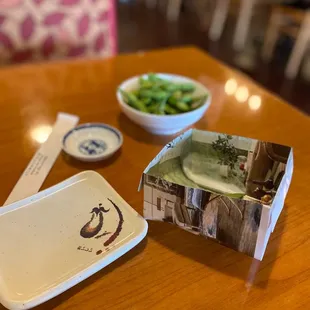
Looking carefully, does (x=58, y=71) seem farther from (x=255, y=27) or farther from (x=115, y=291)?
(x=255, y=27)

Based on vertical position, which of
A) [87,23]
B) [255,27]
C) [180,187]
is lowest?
[255,27]

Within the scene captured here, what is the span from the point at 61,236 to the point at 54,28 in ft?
2.96

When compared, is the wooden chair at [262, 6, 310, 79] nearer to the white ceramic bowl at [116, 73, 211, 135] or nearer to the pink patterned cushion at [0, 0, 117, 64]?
the pink patterned cushion at [0, 0, 117, 64]

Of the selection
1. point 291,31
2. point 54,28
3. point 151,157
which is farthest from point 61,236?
point 291,31

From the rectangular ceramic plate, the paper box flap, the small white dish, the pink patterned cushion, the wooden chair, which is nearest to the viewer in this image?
the rectangular ceramic plate

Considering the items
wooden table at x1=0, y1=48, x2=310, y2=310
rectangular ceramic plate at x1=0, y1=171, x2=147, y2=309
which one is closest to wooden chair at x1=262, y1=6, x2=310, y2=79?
wooden table at x1=0, y1=48, x2=310, y2=310

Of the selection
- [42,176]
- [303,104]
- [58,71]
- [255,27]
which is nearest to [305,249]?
[42,176]

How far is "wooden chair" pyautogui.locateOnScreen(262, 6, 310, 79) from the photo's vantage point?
2.47 m

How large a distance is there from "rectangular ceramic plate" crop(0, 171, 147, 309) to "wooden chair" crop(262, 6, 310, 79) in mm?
2214

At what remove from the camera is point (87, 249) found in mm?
534

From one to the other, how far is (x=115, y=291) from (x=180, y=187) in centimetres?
16

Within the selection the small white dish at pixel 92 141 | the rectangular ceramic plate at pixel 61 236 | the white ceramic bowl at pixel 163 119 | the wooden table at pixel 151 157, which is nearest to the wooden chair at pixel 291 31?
the wooden table at pixel 151 157

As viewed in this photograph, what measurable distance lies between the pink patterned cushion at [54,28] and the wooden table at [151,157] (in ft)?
0.84

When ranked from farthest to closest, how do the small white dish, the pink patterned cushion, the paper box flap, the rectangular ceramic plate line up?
the pink patterned cushion, the small white dish, the paper box flap, the rectangular ceramic plate
